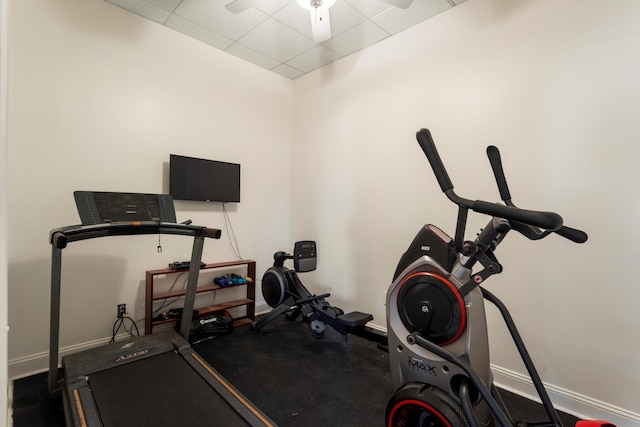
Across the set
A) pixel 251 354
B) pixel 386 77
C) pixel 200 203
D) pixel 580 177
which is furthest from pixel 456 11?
pixel 251 354

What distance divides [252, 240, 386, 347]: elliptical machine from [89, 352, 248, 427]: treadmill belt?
1.14 meters

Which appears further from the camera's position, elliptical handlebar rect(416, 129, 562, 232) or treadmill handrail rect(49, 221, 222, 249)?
treadmill handrail rect(49, 221, 222, 249)

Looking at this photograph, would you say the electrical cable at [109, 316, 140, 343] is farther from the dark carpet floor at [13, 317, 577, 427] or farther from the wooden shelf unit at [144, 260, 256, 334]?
the dark carpet floor at [13, 317, 577, 427]

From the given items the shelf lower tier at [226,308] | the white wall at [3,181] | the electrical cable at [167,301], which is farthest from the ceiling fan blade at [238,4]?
the shelf lower tier at [226,308]

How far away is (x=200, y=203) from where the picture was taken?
337 cm

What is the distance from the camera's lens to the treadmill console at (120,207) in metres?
2.06

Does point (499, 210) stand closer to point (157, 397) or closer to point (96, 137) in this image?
point (157, 397)

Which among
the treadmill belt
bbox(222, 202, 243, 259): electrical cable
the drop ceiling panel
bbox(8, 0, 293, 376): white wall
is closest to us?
the treadmill belt

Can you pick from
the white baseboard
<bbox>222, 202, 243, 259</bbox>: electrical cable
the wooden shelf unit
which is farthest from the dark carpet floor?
<bbox>222, 202, 243, 259</bbox>: electrical cable

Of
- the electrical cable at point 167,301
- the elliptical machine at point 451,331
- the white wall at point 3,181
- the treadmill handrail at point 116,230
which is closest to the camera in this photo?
the white wall at point 3,181

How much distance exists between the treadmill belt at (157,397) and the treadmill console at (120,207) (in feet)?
3.49

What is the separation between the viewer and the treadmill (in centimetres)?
170

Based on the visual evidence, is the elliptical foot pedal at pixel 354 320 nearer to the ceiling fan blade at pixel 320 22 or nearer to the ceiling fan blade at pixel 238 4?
the ceiling fan blade at pixel 320 22

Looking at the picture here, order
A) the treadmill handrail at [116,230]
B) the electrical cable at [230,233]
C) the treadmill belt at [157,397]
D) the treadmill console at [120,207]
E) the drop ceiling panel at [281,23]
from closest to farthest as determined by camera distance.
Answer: the treadmill belt at [157,397], the treadmill handrail at [116,230], the treadmill console at [120,207], the drop ceiling panel at [281,23], the electrical cable at [230,233]
